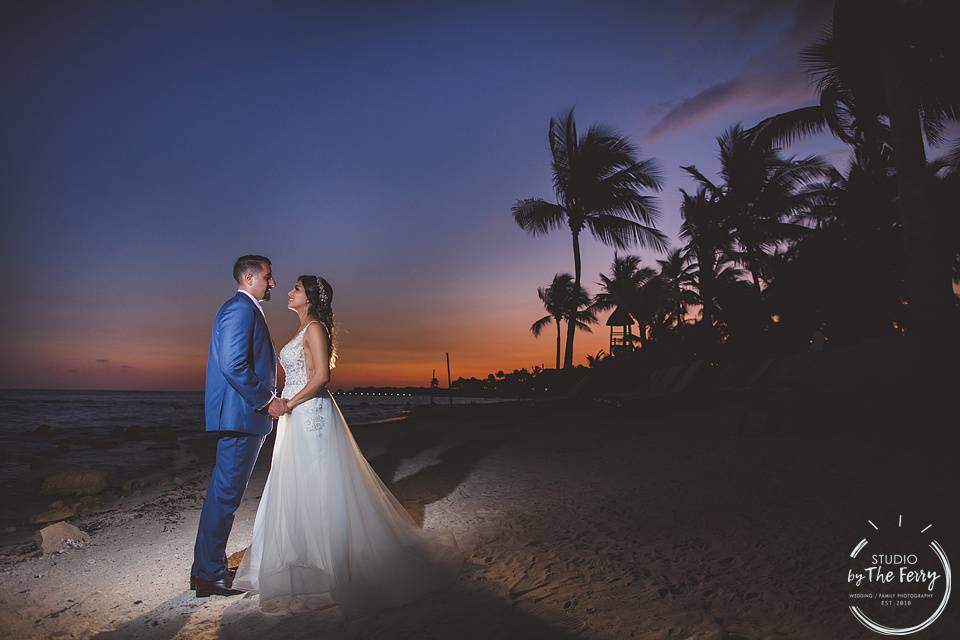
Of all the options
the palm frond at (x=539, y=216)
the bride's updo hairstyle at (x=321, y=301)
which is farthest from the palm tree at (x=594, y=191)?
the bride's updo hairstyle at (x=321, y=301)

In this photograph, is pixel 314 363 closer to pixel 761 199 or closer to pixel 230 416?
pixel 230 416

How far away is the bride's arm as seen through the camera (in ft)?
11.5

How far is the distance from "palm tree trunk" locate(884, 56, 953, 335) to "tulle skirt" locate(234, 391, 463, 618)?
7.23 metres

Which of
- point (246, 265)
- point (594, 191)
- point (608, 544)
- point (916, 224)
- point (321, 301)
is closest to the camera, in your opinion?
point (246, 265)

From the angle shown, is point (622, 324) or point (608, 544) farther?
point (622, 324)

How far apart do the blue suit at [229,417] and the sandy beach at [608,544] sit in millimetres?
380

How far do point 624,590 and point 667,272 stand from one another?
34.4 m

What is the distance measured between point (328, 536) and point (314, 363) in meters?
1.13

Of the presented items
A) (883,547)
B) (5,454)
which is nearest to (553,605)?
(883,547)

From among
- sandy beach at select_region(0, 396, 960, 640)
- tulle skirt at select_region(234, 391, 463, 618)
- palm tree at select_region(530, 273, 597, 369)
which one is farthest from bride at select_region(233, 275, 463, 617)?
palm tree at select_region(530, 273, 597, 369)

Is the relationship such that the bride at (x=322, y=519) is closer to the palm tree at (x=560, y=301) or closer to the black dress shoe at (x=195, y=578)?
the black dress shoe at (x=195, y=578)

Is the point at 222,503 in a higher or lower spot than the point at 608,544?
higher

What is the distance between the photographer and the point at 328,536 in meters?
3.34

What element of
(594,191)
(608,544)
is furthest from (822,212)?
(608,544)
